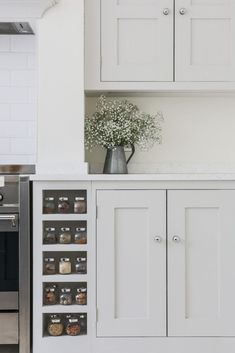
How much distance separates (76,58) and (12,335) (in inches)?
53.4

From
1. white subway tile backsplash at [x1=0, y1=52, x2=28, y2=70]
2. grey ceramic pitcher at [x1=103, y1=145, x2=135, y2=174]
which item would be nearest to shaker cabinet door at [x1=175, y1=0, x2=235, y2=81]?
grey ceramic pitcher at [x1=103, y1=145, x2=135, y2=174]

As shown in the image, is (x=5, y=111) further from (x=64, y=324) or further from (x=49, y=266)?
(x=64, y=324)

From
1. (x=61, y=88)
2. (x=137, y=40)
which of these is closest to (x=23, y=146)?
(x=61, y=88)

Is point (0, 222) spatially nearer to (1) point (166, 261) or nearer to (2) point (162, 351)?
(1) point (166, 261)

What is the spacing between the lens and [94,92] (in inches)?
111

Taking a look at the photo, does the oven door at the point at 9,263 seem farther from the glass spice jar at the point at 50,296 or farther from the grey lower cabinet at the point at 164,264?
the grey lower cabinet at the point at 164,264

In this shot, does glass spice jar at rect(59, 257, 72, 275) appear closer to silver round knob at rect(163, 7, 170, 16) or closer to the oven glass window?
the oven glass window

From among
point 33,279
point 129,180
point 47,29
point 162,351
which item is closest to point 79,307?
point 33,279

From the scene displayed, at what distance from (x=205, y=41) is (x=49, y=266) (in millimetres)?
1361

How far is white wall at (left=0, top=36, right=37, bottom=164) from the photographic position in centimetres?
295

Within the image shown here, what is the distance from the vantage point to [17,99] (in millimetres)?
2957

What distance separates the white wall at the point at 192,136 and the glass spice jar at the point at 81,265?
701 mm

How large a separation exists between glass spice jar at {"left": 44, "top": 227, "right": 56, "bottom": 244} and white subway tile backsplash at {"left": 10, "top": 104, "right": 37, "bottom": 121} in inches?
30.3

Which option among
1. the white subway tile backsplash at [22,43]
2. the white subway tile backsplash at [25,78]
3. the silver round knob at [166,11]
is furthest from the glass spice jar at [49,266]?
the silver round knob at [166,11]
